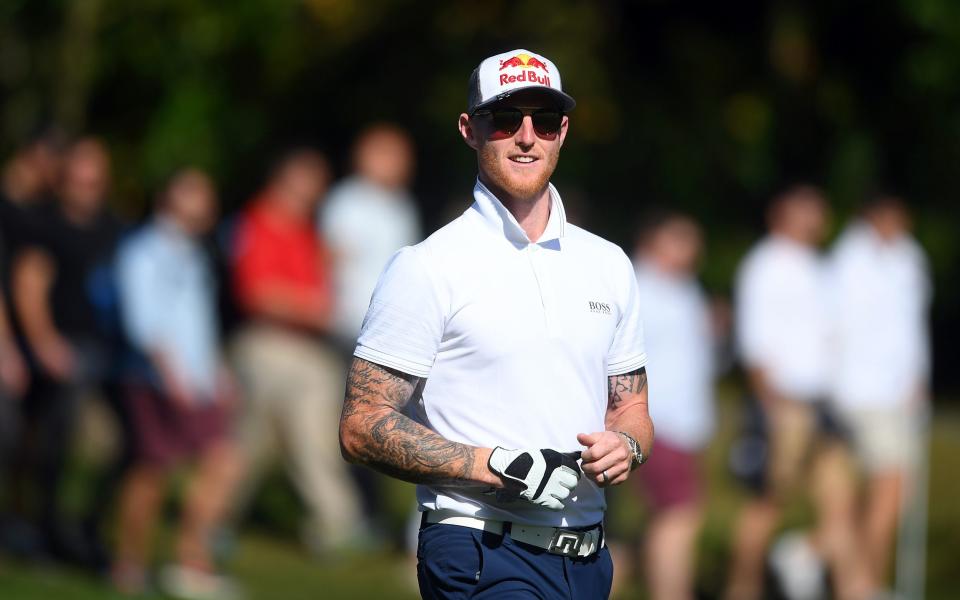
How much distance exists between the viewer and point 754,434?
10.1m

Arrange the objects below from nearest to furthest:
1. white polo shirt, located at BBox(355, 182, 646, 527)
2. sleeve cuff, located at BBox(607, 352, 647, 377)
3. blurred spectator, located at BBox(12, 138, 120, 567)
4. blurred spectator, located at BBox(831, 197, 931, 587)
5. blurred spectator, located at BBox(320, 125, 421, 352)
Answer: white polo shirt, located at BBox(355, 182, 646, 527), sleeve cuff, located at BBox(607, 352, 647, 377), blurred spectator, located at BBox(12, 138, 120, 567), blurred spectator, located at BBox(320, 125, 421, 352), blurred spectator, located at BBox(831, 197, 931, 587)

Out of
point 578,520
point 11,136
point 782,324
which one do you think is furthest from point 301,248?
point 11,136

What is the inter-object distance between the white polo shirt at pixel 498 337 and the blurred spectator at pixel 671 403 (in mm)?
4853

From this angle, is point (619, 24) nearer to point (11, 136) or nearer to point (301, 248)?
point (11, 136)

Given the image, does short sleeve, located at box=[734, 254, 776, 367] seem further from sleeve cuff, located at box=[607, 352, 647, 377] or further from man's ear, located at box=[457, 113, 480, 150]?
man's ear, located at box=[457, 113, 480, 150]

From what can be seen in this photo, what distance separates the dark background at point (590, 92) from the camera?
1800 cm

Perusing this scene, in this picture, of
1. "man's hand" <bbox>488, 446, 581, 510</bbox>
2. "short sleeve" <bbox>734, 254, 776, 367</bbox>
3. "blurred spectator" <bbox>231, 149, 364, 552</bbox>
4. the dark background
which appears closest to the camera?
"man's hand" <bbox>488, 446, 581, 510</bbox>

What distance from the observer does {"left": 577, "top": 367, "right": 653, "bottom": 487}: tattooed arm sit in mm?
4285

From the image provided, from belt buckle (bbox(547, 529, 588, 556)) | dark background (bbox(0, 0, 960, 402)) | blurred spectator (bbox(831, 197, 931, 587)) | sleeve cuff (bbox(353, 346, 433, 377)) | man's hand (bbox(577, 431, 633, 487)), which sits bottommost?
belt buckle (bbox(547, 529, 588, 556))

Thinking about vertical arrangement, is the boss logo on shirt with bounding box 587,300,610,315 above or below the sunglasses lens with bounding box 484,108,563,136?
below

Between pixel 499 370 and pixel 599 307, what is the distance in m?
0.35

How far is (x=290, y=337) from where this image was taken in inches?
412

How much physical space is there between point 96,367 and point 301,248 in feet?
4.79

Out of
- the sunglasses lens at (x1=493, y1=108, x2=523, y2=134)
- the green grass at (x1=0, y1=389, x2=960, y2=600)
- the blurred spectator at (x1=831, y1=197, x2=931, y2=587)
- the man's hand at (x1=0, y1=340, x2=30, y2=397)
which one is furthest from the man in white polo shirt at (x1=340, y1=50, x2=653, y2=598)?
the blurred spectator at (x1=831, y1=197, x2=931, y2=587)
